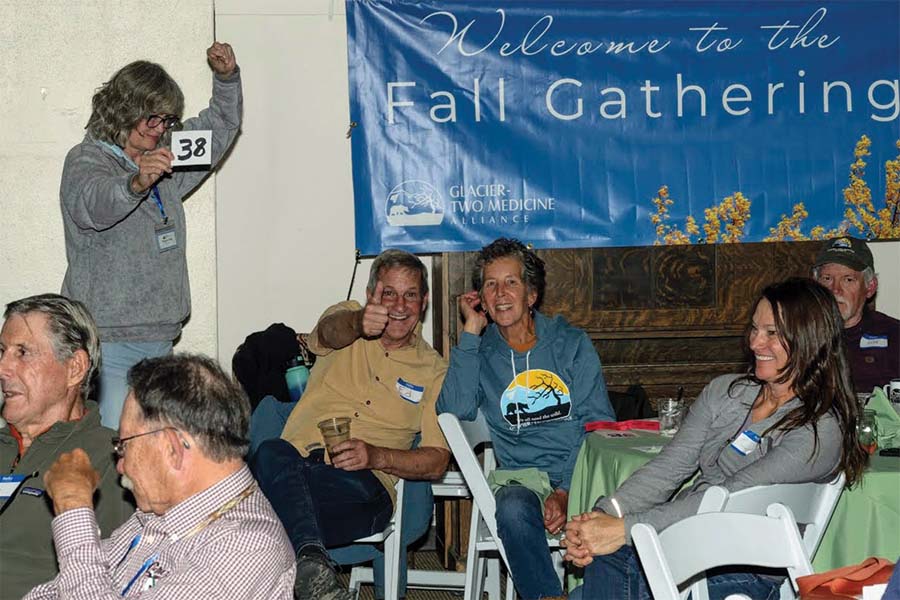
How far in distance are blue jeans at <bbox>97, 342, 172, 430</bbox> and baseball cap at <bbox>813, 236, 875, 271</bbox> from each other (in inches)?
104

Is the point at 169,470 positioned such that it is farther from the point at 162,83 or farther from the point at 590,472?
the point at 162,83

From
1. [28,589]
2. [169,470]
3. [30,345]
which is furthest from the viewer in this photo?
[30,345]

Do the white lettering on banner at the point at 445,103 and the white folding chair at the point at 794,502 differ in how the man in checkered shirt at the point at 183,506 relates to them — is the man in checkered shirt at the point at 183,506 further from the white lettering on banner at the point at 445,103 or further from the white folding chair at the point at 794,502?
the white lettering on banner at the point at 445,103

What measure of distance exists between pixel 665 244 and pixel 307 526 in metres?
2.43

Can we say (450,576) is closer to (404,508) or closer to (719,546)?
(404,508)

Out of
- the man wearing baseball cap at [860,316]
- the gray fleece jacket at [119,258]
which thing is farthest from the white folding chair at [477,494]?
the man wearing baseball cap at [860,316]

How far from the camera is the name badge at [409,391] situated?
3.86m

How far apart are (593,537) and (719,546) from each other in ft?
A: 2.23

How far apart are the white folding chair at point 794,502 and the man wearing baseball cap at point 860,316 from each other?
6.10 feet

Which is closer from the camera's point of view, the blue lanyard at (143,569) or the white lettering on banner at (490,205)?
the blue lanyard at (143,569)

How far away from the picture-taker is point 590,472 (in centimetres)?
334

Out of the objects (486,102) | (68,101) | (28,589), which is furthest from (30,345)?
(486,102)

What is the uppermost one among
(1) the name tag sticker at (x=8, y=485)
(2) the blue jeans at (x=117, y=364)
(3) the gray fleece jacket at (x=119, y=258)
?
(3) the gray fleece jacket at (x=119, y=258)

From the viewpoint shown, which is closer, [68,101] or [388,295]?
[388,295]
